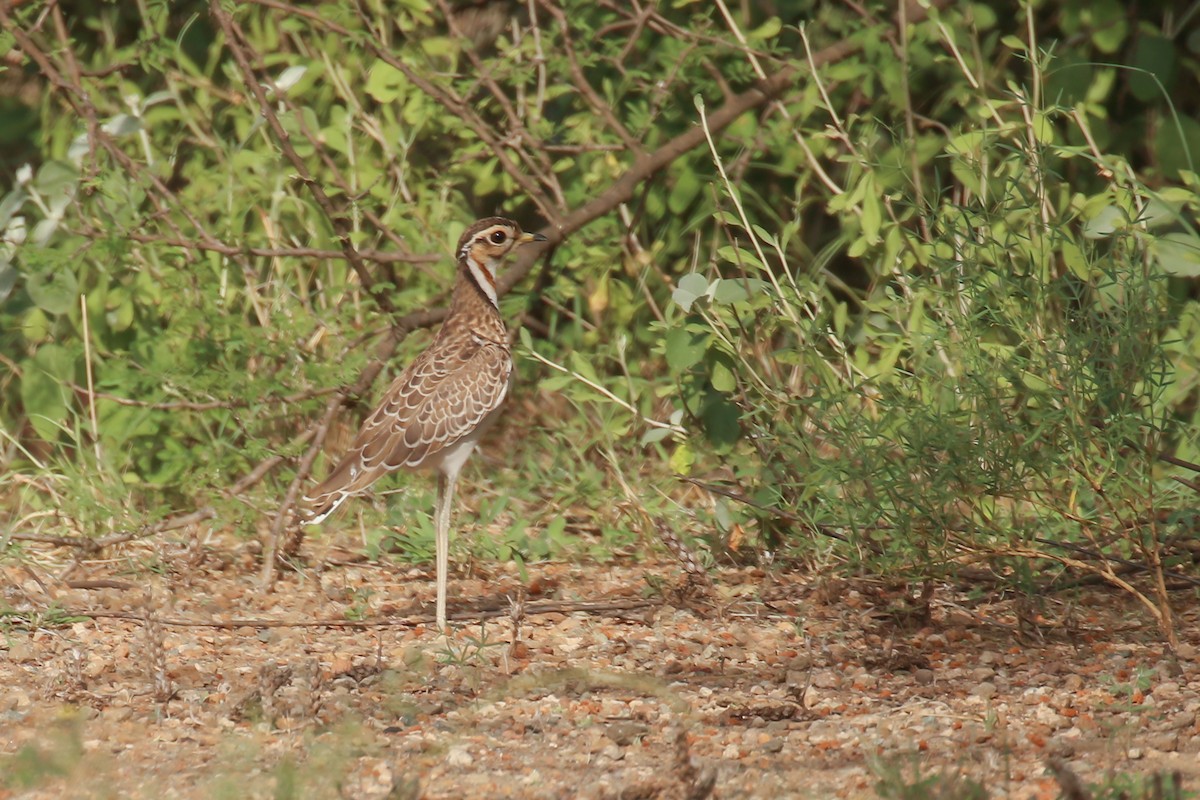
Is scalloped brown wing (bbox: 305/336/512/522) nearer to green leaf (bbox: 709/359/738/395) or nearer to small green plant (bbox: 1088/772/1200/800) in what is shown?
green leaf (bbox: 709/359/738/395)

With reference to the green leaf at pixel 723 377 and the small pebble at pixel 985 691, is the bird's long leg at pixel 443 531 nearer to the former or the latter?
the green leaf at pixel 723 377

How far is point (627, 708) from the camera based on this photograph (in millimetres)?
4102

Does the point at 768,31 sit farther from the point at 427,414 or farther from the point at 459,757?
the point at 459,757

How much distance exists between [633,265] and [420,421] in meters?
1.82

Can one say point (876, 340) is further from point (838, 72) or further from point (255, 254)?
point (255, 254)

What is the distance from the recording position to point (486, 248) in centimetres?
568

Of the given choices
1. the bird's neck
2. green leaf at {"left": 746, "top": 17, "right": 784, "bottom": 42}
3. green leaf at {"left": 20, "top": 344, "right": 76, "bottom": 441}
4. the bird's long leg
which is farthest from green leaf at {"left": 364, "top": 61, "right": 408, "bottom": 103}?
the bird's long leg

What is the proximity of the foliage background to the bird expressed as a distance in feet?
1.44

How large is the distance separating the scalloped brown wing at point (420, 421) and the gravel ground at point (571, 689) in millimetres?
407

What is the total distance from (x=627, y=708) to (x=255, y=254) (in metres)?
2.66

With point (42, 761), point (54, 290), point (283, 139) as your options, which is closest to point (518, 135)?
point (283, 139)

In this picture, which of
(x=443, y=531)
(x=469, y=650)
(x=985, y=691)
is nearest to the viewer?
(x=985, y=691)

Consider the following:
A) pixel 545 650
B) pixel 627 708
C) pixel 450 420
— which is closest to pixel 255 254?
pixel 450 420

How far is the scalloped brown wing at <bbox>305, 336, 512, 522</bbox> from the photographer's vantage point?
5184mm
